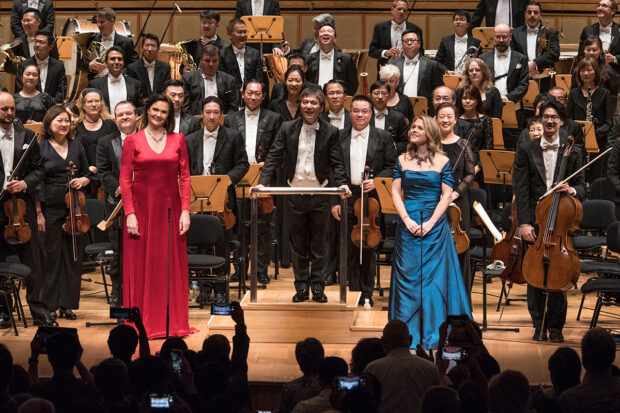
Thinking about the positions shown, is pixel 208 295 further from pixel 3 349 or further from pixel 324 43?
pixel 3 349

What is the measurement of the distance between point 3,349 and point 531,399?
5.55ft

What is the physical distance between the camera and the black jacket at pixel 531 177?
17.1 feet

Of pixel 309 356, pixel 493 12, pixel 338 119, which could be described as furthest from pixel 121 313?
pixel 493 12

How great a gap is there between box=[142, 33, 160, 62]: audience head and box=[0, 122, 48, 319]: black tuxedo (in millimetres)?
2371

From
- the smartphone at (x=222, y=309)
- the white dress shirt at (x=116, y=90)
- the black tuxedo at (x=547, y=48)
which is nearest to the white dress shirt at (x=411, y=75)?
the black tuxedo at (x=547, y=48)

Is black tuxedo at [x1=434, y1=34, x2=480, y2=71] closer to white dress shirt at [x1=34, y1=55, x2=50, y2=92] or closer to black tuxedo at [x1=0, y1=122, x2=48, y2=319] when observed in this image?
white dress shirt at [x1=34, y1=55, x2=50, y2=92]

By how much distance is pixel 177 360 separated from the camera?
3.15 metres

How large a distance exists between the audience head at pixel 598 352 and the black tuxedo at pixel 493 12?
623 centimetres

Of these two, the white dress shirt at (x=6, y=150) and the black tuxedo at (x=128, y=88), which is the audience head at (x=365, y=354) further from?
the black tuxedo at (x=128, y=88)

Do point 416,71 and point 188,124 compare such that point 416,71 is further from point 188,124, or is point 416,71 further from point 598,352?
point 598,352

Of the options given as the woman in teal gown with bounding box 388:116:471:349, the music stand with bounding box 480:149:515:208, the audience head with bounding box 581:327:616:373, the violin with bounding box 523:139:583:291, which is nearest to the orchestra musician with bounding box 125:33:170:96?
the music stand with bounding box 480:149:515:208

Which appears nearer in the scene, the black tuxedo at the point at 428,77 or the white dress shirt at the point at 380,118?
the white dress shirt at the point at 380,118

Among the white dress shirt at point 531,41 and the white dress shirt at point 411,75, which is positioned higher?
the white dress shirt at point 531,41

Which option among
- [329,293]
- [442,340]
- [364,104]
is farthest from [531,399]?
[364,104]
